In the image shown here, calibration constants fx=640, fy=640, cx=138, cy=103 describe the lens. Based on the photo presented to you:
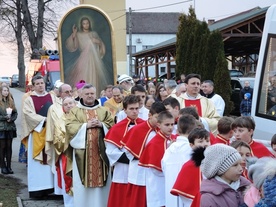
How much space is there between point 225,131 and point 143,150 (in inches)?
39.4

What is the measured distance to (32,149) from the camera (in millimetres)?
10602

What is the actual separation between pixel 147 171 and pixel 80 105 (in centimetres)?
182

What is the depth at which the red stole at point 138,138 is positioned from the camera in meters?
7.43

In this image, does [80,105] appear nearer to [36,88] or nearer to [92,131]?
[92,131]

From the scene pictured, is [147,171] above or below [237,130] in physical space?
below

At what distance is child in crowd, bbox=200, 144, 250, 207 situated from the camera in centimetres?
448

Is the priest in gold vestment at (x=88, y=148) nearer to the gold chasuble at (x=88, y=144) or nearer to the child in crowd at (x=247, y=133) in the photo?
the gold chasuble at (x=88, y=144)

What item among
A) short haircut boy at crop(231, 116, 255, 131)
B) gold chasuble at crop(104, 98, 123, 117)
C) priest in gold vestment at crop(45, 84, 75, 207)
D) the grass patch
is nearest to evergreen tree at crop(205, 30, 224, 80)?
the grass patch

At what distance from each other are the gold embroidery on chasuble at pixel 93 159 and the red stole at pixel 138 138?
3.64ft

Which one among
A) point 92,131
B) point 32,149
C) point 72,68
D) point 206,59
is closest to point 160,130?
point 92,131

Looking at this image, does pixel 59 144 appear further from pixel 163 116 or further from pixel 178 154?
pixel 178 154

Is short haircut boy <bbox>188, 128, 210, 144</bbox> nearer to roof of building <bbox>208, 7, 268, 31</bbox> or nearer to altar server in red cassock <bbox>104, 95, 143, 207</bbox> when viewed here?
altar server in red cassock <bbox>104, 95, 143, 207</bbox>

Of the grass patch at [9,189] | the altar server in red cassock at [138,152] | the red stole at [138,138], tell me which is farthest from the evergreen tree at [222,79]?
the red stole at [138,138]

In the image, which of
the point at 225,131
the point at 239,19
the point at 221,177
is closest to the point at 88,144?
the point at 225,131
